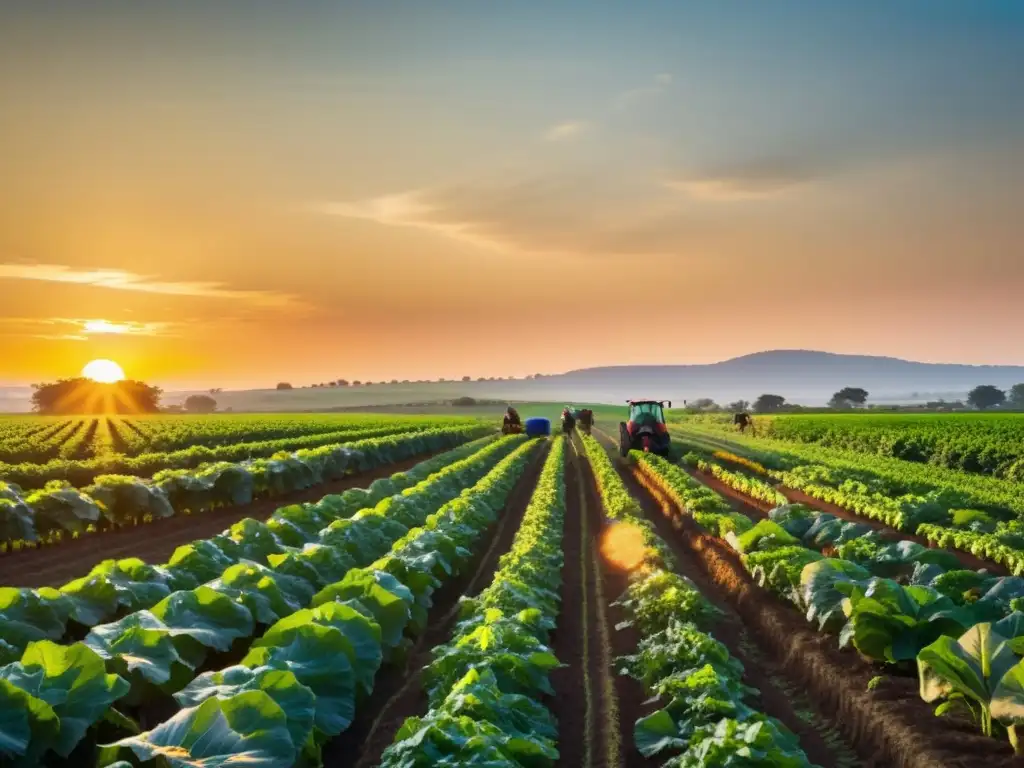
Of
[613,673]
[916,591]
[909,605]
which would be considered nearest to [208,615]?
[613,673]

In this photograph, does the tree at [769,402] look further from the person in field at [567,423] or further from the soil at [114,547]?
the soil at [114,547]

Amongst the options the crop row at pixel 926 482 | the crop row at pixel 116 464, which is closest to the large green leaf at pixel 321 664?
the crop row at pixel 926 482

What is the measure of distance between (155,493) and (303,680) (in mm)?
14233

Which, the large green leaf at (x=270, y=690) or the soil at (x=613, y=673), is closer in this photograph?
the large green leaf at (x=270, y=690)

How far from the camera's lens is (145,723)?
6.89 metres

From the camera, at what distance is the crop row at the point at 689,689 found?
17.1ft

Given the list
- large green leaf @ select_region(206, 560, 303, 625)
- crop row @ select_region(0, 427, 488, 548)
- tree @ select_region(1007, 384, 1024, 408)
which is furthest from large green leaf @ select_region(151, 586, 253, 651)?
tree @ select_region(1007, 384, 1024, 408)

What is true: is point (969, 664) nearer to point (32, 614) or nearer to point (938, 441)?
point (32, 614)

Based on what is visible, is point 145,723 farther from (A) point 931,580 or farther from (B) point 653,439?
(B) point 653,439

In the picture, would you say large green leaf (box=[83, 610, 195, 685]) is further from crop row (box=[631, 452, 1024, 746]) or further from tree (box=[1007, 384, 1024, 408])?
tree (box=[1007, 384, 1024, 408])

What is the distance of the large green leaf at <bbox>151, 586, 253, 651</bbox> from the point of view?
23.8ft

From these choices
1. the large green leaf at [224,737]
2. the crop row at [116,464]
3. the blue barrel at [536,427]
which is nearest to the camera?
the large green leaf at [224,737]

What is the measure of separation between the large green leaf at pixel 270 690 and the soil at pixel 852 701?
4.24 meters

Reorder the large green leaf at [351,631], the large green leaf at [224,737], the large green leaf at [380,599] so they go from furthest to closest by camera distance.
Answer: the large green leaf at [380,599], the large green leaf at [351,631], the large green leaf at [224,737]
